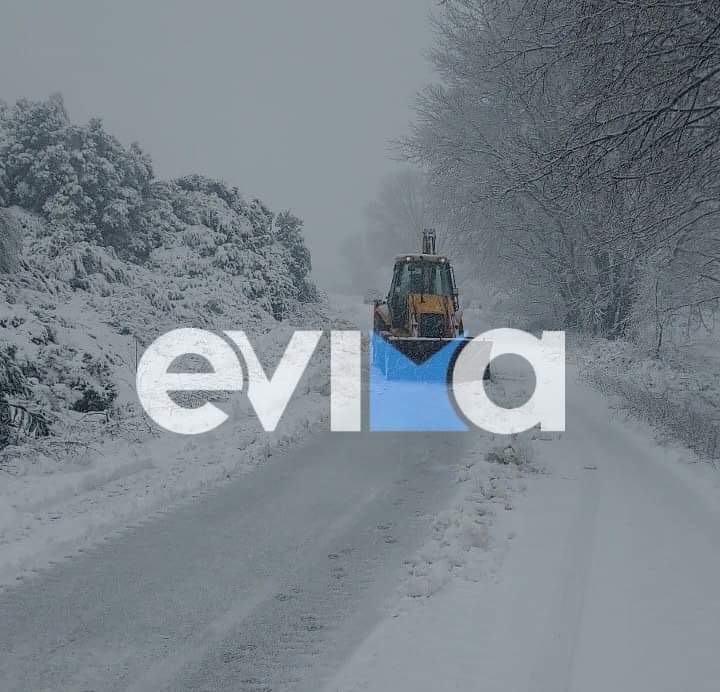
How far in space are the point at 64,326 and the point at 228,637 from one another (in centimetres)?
744

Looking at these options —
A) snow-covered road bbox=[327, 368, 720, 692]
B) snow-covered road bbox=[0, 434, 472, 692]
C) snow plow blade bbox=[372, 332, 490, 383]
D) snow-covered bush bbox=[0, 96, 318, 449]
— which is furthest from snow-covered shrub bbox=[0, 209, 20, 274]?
snow-covered road bbox=[327, 368, 720, 692]

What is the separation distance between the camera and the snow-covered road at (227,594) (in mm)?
3385

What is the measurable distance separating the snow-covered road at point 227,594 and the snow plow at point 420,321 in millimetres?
6213

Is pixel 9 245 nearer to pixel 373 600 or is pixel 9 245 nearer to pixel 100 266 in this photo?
pixel 100 266

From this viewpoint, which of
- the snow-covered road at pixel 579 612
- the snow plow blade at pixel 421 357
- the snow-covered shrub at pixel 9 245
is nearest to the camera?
the snow-covered road at pixel 579 612

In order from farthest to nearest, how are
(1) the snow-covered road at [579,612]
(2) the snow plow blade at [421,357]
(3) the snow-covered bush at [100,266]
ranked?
1. (2) the snow plow blade at [421,357]
2. (3) the snow-covered bush at [100,266]
3. (1) the snow-covered road at [579,612]

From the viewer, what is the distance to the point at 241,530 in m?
5.49

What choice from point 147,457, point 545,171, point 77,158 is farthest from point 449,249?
point 147,457

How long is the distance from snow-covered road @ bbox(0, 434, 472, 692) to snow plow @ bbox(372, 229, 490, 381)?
6.21 meters

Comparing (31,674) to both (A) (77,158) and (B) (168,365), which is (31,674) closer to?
(B) (168,365)

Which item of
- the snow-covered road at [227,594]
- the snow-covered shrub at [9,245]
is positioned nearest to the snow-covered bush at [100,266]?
the snow-covered shrub at [9,245]

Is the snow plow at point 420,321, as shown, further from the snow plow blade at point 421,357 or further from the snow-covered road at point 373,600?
the snow-covered road at point 373,600

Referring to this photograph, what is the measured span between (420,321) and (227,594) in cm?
1002

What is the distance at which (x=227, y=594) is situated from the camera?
426 cm
